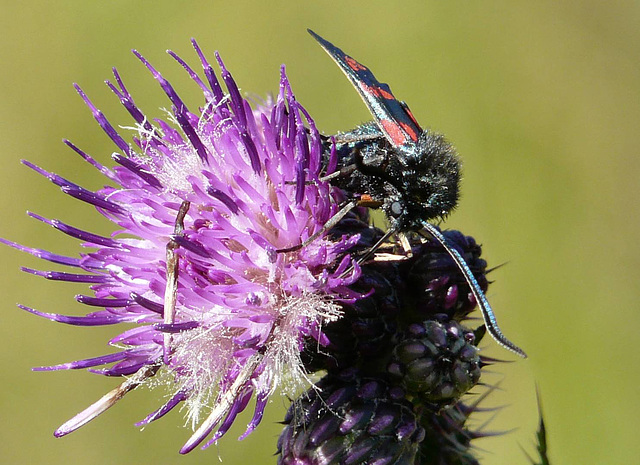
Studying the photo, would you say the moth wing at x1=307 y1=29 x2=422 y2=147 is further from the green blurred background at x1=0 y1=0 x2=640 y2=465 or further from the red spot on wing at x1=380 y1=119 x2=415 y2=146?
the green blurred background at x1=0 y1=0 x2=640 y2=465

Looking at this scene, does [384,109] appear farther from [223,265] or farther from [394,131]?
[223,265]

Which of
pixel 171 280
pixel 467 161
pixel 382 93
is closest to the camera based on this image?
pixel 171 280

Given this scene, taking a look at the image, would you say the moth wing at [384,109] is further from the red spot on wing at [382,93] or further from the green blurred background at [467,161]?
the green blurred background at [467,161]

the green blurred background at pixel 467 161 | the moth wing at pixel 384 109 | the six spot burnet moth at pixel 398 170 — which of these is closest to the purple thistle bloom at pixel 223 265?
the six spot burnet moth at pixel 398 170

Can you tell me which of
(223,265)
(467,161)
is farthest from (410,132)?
(467,161)

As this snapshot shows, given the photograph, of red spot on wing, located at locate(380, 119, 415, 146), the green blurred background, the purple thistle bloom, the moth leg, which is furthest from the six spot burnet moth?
the green blurred background

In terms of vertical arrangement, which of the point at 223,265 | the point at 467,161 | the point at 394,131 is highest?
the point at 467,161
